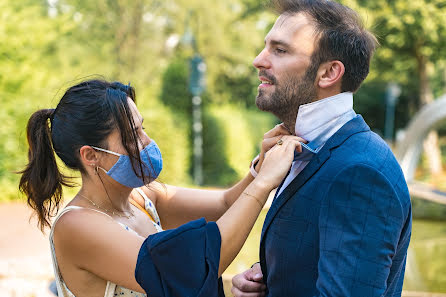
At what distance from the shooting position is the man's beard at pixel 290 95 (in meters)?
2.10

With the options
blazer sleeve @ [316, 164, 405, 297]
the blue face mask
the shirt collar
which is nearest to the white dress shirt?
the shirt collar

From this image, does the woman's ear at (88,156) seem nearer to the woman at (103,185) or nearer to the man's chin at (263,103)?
the woman at (103,185)

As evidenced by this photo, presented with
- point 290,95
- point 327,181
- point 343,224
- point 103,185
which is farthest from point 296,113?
point 103,185

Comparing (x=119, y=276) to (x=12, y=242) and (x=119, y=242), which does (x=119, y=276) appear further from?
(x=12, y=242)

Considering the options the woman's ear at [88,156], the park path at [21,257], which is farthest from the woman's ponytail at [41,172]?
the park path at [21,257]

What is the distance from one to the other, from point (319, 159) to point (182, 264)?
25.4 inches

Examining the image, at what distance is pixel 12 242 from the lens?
28.2ft

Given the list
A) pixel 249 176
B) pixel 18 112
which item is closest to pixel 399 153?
pixel 18 112

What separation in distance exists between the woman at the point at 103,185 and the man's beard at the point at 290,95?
0.13 metres

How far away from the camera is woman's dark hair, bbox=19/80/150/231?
242 centimetres

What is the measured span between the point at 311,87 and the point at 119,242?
3.39 feet

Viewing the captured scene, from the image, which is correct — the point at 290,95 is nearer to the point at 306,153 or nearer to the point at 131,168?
the point at 306,153

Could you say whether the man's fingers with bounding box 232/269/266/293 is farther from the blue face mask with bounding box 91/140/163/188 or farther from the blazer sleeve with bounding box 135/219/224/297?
the blue face mask with bounding box 91/140/163/188

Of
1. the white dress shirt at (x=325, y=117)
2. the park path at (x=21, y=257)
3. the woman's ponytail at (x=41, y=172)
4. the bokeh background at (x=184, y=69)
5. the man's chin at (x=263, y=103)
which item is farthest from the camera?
the bokeh background at (x=184, y=69)
